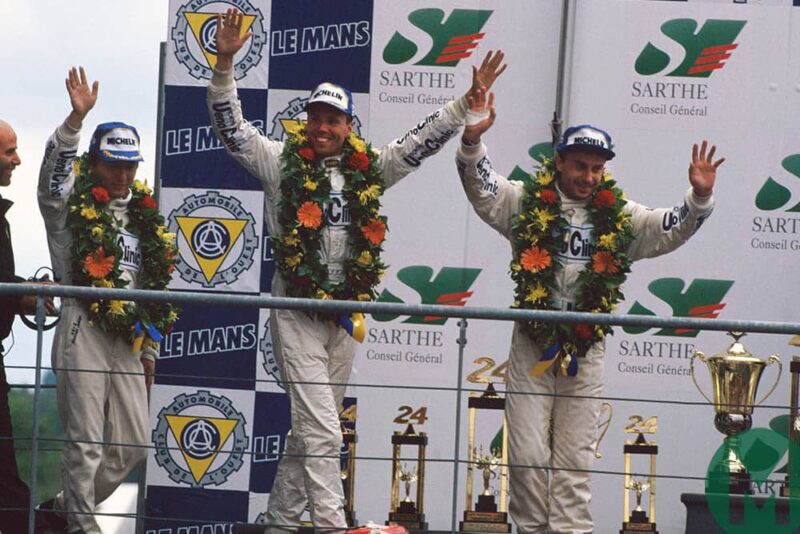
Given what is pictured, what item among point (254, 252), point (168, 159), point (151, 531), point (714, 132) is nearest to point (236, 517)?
point (151, 531)

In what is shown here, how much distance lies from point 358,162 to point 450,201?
1.65 m

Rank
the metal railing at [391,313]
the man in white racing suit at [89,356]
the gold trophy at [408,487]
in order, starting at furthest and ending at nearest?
the gold trophy at [408,487] < the man in white racing suit at [89,356] < the metal railing at [391,313]

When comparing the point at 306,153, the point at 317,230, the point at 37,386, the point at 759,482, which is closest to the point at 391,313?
the point at 317,230

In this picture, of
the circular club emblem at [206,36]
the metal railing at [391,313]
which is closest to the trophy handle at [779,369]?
the metal railing at [391,313]

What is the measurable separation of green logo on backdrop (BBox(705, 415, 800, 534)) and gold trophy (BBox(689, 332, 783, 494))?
0.09 ft

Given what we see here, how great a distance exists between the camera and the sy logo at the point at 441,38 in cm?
761

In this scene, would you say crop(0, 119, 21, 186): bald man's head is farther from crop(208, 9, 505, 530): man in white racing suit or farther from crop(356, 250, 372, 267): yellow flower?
crop(356, 250, 372, 267): yellow flower

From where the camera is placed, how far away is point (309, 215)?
19.4 feet

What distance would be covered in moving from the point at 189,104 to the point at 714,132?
2669mm

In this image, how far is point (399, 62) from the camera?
7.62 metres

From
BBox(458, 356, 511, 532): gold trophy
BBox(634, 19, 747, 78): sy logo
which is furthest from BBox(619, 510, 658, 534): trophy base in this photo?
BBox(634, 19, 747, 78): sy logo

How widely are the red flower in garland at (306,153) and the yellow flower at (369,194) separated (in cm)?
25

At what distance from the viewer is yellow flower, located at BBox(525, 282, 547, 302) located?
586 cm

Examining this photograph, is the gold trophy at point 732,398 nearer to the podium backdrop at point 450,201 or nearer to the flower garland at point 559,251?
the podium backdrop at point 450,201
